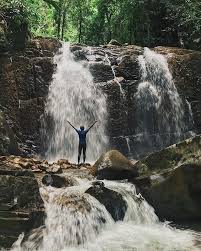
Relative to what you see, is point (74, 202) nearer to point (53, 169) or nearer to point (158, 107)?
point (53, 169)

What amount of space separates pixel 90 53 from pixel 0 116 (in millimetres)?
7461

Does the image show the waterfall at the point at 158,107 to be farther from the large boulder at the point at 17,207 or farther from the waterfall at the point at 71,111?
the large boulder at the point at 17,207

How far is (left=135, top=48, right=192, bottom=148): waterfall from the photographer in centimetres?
2020

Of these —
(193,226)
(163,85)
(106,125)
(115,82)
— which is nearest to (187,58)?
(163,85)

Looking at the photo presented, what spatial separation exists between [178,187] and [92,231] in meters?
2.85

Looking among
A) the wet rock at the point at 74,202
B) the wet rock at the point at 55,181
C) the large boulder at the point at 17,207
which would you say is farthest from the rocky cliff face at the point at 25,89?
the large boulder at the point at 17,207

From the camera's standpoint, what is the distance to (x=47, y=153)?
59.8 feet

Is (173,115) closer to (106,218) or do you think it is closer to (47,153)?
(47,153)

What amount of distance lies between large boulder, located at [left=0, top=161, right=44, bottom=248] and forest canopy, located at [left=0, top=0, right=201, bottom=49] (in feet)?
42.0

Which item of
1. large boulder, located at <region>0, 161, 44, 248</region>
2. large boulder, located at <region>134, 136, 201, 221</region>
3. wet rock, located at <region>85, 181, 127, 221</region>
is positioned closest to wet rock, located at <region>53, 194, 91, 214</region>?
wet rock, located at <region>85, 181, 127, 221</region>

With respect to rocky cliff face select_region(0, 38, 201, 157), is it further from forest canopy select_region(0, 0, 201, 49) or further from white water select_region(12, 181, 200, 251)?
white water select_region(12, 181, 200, 251)

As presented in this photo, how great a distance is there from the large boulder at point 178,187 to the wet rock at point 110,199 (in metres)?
1.08

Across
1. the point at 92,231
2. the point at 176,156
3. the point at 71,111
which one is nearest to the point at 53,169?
the point at 176,156

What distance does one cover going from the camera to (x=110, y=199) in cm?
1058
